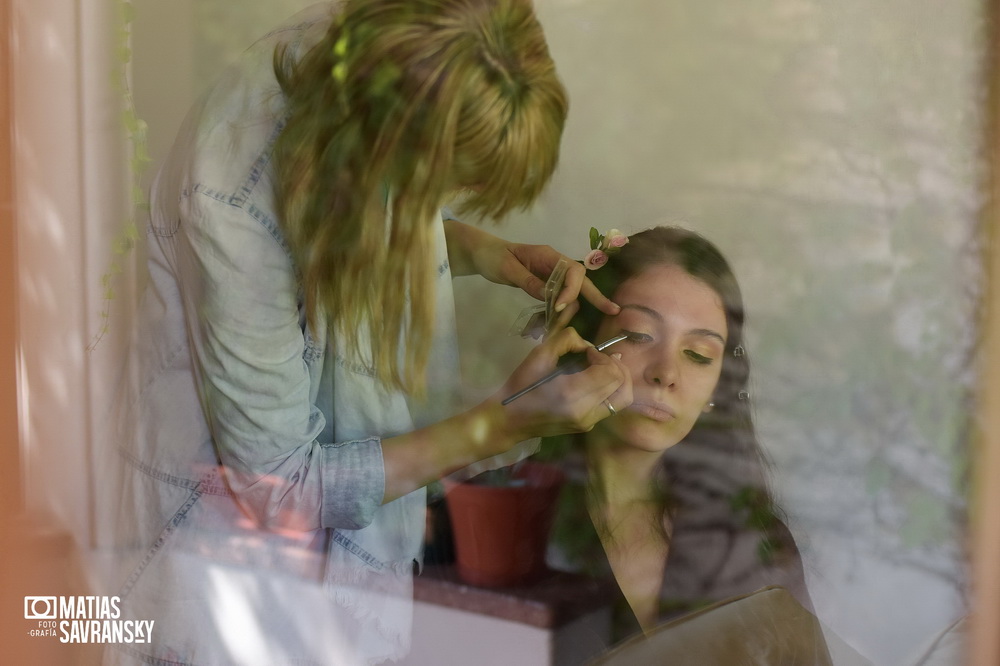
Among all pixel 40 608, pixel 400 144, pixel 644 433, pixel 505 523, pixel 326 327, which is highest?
pixel 400 144

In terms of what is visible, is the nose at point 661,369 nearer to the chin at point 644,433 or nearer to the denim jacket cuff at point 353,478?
the chin at point 644,433

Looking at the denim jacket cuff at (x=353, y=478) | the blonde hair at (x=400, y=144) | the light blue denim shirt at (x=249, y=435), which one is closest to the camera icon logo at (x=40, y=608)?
the light blue denim shirt at (x=249, y=435)

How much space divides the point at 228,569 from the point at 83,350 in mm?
306

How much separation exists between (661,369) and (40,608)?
79 cm

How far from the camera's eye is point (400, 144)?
747 mm

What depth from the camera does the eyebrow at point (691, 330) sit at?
0.81 m

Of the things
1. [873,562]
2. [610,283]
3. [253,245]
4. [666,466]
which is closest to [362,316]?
[253,245]

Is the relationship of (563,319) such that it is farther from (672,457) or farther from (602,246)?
(672,457)

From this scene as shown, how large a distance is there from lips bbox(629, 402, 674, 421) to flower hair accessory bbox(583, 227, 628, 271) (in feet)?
0.51

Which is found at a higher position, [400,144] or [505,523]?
[400,144]

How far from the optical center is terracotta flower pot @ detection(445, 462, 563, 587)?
823mm

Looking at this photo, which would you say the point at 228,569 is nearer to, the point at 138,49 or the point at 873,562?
the point at 138,49

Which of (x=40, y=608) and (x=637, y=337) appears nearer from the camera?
(x=637, y=337)

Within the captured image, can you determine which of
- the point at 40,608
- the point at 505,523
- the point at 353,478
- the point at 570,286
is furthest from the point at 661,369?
the point at 40,608
